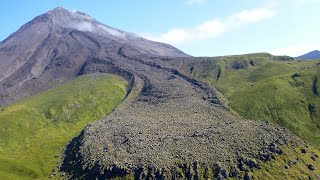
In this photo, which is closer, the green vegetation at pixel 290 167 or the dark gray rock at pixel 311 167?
the green vegetation at pixel 290 167

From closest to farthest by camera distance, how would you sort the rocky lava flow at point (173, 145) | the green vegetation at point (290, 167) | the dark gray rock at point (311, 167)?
the green vegetation at point (290, 167), the rocky lava flow at point (173, 145), the dark gray rock at point (311, 167)

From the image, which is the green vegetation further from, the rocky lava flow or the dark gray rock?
the rocky lava flow

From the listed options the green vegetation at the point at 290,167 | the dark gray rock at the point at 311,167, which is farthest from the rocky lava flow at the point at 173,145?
the dark gray rock at the point at 311,167

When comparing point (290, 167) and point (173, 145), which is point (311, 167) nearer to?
point (290, 167)

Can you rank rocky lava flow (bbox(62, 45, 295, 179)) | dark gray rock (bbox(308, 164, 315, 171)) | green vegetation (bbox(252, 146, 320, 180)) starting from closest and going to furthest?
green vegetation (bbox(252, 146, 320, 180))
rocky lava flow (bbox(62, 45, 295, 179))
dark gray rock (bbox(308, 164, 315, 171))

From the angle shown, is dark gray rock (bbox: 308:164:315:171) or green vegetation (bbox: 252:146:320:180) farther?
dark gray rock (bbox: 308:164:315:171)

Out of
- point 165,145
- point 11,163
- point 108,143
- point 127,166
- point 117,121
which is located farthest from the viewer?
point 117,121

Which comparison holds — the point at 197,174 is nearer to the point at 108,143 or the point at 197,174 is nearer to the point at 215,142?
the point at 215,142

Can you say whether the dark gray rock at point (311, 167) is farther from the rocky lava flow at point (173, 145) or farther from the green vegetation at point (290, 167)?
the rocky lava flow at point (173, 145)

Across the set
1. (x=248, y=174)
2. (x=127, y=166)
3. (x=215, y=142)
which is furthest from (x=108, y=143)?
(x=248, y=174)

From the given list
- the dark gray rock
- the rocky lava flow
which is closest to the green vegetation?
the dark gray rock

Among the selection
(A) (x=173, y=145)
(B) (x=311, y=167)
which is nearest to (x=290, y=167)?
(B) (x=311, y=167)
